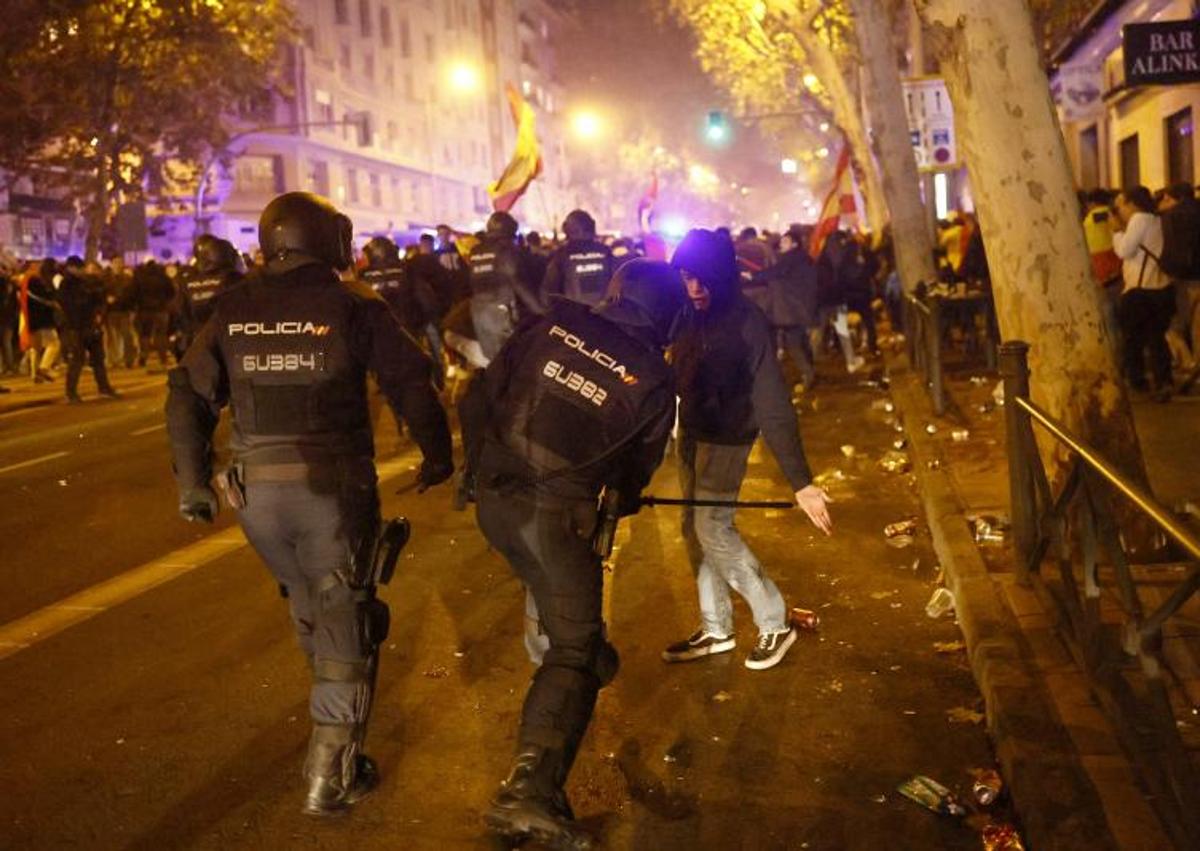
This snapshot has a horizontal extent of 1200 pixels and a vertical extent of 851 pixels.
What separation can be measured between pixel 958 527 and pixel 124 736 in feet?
14.3

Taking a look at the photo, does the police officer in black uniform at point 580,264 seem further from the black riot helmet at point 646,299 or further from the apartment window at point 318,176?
the apartment window at point 318,176

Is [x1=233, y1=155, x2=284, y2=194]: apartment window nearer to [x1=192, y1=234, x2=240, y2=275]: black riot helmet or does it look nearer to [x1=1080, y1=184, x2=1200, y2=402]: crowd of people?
Result: [x1=192, y1=234, x2=240, y2=275]: black riot helmet

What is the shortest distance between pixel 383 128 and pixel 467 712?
58194mm

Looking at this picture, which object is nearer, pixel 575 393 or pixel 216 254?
pixel 575 393

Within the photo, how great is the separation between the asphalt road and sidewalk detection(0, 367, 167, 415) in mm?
10383

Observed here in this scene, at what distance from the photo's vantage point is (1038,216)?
6406 millimetres

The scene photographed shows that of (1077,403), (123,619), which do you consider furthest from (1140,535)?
(123,619)

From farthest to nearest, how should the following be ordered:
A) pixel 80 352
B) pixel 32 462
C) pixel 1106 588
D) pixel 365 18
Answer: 1. pixel 365 18
2. pixel 80 352
3. pixel 32 462
4. pixel 1106 588

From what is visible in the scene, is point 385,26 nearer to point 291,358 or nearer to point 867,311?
point 867,311

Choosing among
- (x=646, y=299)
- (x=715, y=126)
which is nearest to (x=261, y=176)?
(x=715, y=126)

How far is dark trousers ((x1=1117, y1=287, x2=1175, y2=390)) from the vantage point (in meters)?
11.0

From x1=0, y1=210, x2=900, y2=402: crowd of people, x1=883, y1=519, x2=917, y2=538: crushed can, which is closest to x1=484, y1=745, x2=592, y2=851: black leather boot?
x1=0, y1=210, x2=900, y2=402: crowd of people

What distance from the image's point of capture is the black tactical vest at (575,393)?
3713 mm

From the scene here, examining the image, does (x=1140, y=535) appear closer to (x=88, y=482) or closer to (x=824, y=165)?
(x=88, y=482)
